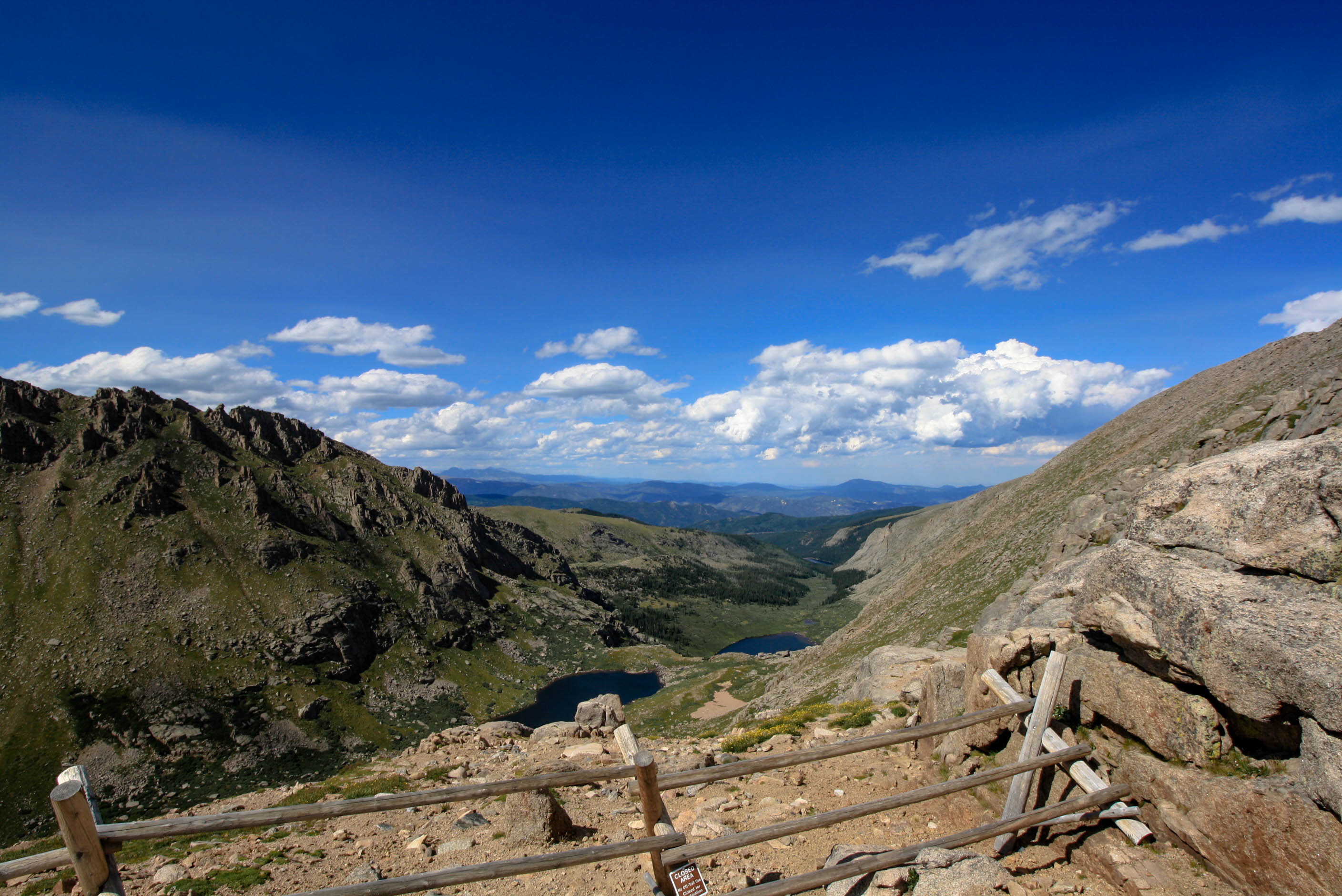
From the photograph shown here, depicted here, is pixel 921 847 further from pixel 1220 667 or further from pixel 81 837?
pixel 81 837

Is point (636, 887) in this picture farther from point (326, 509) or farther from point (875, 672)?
point (326, 509)

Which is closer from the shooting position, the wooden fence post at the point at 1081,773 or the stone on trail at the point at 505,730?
the wooden fence post at the point at 1081,773

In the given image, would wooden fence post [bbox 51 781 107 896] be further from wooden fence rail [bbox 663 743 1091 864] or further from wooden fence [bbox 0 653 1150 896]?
wooden fence rail [bbox 663 743 1091 864]

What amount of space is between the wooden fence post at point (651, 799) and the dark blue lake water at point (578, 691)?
518ft

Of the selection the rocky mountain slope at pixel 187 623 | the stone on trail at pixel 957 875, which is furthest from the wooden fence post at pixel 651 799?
the rocky mountain slope at pixel 187 623

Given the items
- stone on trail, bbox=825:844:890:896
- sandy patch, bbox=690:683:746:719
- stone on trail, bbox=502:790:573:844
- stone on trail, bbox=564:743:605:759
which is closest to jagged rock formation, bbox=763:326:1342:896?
stone on trail, bbox=825:844:890:896

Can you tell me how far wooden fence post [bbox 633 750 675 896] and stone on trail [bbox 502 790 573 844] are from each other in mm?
6080

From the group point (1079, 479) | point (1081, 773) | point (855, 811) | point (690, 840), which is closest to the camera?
point (855, 811)

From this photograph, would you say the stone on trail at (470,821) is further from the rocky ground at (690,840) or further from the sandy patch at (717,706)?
the sandy patch at (717,706)

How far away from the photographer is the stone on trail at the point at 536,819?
14930mm

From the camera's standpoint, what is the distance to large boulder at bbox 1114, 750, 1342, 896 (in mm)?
8297

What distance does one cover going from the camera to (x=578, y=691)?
180 metres

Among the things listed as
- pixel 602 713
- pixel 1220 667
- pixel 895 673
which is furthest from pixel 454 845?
pixel 895 673

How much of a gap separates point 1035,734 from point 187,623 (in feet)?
613
